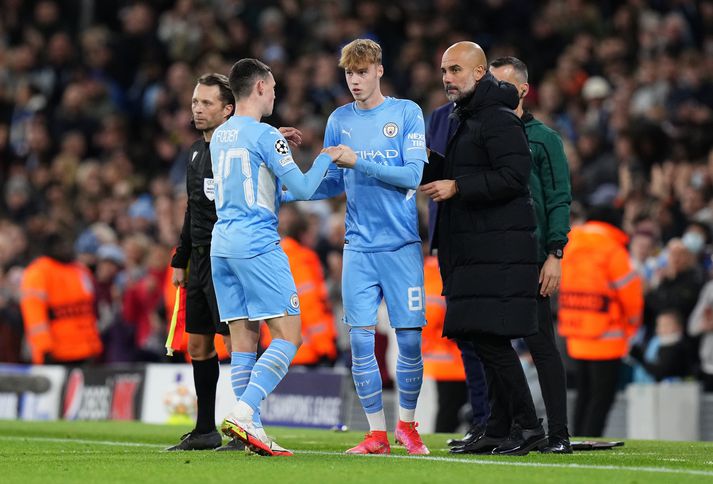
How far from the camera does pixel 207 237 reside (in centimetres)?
836

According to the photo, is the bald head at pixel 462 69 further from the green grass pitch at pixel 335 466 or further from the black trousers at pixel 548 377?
the green grass pitch at pixel 335 466

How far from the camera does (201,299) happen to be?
8.48 meters

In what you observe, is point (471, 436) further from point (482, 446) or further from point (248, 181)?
point (248, 181)

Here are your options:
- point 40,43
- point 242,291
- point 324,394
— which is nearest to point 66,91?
point 40,43

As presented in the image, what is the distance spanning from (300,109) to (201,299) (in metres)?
11.0

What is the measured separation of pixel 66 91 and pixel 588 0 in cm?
829

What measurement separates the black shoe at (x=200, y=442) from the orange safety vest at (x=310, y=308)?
4562 millimetres

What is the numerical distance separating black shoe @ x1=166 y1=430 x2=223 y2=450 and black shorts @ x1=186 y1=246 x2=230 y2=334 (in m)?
0.66

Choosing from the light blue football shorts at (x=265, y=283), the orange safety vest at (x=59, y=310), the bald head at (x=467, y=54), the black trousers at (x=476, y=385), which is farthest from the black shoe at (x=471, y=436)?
the orange safety vest at (x=59, y=310)

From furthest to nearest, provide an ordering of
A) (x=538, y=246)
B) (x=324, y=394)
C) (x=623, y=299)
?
(x=324, y=394)
(x=623, y=299)
(x=538, y=246)

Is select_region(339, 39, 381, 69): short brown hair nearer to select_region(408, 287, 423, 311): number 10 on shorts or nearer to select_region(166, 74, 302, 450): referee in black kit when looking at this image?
select_region(166, 74, 302, 450): referee in black kit

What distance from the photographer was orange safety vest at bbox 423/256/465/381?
11.5 m

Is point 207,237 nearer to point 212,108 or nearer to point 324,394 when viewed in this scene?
point 212,108

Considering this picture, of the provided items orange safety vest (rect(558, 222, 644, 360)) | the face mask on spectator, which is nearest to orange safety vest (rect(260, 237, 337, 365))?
orange safety vest (rect(558, 222, 644, 360))
